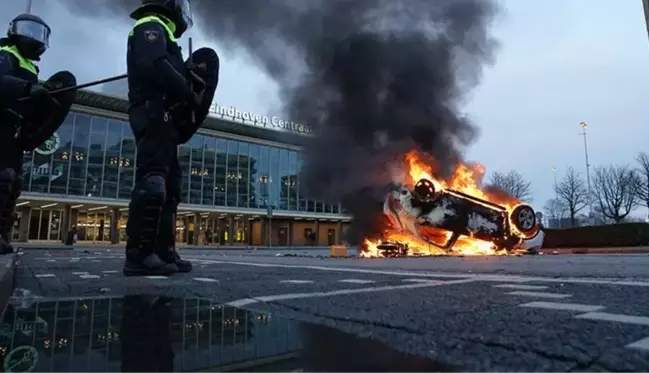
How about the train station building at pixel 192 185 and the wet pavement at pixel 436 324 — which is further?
the train station building at pixel 192 185

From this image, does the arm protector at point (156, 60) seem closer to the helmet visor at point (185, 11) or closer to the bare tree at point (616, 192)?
the helmet visor at point (185, 11)

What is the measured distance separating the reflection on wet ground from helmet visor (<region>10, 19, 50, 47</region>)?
6.23 meters

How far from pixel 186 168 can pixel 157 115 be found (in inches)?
1489

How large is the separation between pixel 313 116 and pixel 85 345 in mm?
17838

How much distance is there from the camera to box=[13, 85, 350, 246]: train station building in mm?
33750

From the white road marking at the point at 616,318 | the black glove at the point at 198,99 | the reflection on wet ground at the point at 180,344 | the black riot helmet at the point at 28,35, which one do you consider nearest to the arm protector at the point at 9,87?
the black riot helmet at the point at 28,35

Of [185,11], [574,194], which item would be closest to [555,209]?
[574,194]

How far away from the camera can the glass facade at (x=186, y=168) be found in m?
33.2

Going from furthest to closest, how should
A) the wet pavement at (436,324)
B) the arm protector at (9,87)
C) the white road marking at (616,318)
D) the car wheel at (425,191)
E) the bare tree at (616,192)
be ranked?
the bare tree at (616,192)
the car wheel at (425,191)
the arm protector at (9,87)
the white road marking at (616,318)
the wet pavement at (436,324)

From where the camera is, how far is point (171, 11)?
453 cm

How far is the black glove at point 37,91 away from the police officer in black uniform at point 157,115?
2.68m


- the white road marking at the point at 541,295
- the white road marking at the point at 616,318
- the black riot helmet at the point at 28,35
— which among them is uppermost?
the black riot helmet at the point at 28,35

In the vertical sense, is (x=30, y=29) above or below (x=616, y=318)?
above

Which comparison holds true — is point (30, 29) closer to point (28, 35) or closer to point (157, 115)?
point (28, 35)
